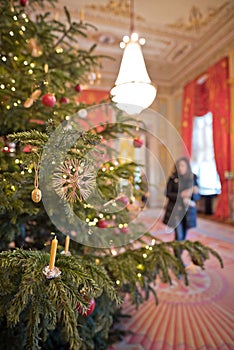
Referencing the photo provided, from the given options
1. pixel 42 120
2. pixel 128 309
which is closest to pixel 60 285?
pixel 42 120

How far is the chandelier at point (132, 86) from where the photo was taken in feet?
2.49

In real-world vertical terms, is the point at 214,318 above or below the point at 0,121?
below

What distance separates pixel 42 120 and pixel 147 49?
13.0 ft

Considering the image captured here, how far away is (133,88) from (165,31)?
3.82 m

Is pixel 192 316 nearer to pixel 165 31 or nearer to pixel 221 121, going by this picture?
pixel 221 121

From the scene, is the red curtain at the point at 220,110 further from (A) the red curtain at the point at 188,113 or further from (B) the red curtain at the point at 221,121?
(A) the red curtain at the point at 188,113

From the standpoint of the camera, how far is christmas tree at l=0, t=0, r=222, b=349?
0.57m

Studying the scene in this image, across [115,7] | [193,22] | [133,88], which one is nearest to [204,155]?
[193,22]

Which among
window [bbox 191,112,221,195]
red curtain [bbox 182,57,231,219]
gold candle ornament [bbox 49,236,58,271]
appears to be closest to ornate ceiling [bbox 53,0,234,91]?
red curtain [bbox 182,57,231,219]

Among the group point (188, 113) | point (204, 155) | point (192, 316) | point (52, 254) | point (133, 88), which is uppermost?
point (188, 113)

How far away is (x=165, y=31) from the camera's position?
12.6ft

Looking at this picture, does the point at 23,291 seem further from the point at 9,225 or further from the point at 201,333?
the point at 201,333

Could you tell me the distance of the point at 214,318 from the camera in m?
1.09

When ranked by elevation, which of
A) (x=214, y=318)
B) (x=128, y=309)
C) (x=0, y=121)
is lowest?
(x=128, y=309)
